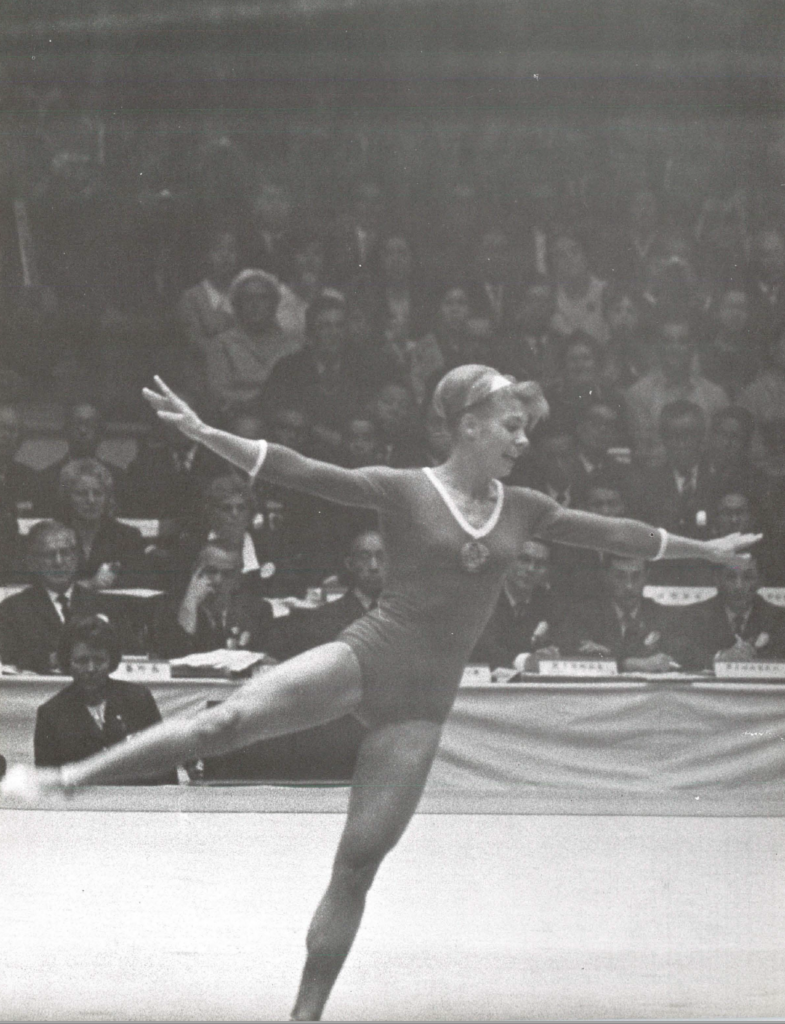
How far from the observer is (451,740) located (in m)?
4.31

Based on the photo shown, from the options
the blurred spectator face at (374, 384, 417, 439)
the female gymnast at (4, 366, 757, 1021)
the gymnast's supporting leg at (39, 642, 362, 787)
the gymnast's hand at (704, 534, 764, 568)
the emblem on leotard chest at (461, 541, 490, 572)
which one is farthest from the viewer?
the blurred spectator face at (374, 384, 417, 439)

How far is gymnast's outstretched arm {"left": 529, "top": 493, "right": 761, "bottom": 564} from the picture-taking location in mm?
3691

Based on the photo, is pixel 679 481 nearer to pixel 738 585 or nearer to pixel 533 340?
pixel 738 585

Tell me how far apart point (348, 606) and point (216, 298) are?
90 centimetres

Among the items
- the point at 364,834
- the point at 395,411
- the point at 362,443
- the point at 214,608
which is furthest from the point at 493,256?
the point at 364,834

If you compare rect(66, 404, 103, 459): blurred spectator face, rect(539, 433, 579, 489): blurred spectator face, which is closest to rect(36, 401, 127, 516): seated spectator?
rect(66, 404, 103, 459): blurred spectator face

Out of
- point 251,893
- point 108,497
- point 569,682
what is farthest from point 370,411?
point 251,893

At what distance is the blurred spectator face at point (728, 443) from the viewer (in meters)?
4.28

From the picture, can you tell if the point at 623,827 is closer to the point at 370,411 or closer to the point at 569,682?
the point at 569,682

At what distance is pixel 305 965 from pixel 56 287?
1869 mm

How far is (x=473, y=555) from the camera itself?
3.60 meters

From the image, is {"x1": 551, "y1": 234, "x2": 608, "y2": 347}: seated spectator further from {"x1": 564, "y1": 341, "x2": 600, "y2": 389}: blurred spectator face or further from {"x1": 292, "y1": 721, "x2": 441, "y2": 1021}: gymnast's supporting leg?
{"x1": 292, "y1": 721, "x2": 441, "y2": 1021}: gymnast's supporting leg

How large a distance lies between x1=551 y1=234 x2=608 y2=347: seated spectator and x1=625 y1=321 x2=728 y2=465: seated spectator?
0.17 meters

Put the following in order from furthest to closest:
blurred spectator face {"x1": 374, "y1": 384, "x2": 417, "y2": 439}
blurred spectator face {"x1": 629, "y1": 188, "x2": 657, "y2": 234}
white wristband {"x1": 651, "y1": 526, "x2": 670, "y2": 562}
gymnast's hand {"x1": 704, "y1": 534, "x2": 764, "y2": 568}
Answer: blurred spectator face {"x1": 629, "y1": 188, "x2": 657, "y2": 234} → blurred spectator face {"x1": 374, "y1": 384, "x2": 417, "y2": 439} → gymnast's hand {"x1": 704, "y1": 534, "x2": 764, "y2": 568} → white wristband {"x1": 651, "y1": 526, "x2": 670, "y2": 562}
